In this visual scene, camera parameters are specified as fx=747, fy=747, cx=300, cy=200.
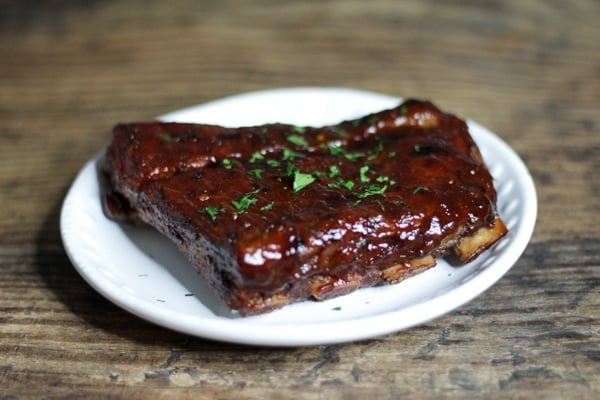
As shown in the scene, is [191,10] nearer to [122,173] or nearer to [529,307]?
[122,173]

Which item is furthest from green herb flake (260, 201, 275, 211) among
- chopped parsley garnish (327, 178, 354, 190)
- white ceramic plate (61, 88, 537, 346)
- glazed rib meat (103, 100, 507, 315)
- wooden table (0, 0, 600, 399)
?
wooden table (0, 0, 600, 399)

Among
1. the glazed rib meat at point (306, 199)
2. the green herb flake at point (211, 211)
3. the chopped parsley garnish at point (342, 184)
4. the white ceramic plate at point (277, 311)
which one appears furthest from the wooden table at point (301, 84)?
the chopped parsley garnish at point (342, 184)

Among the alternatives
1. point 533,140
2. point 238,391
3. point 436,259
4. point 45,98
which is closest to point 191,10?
point 45,98

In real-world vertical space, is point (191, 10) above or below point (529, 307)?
below

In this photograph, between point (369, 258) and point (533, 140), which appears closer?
point (369, 258)

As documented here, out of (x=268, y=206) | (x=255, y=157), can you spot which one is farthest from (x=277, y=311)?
(x=255, y=157)

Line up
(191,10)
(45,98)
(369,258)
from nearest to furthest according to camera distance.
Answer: (369,258), (45,98), (191,10)

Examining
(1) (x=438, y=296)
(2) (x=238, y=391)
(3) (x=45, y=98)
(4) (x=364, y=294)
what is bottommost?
(3) (x=45, y=98)

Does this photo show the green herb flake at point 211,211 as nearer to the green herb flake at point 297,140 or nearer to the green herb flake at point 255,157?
the green herb flake at point 255,157

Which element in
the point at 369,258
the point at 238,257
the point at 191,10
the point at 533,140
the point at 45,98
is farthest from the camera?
the point at 191,10
